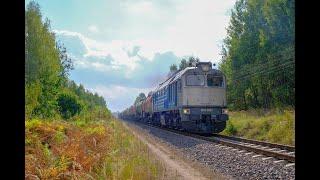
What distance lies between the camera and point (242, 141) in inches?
700

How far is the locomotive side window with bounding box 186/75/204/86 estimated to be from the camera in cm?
2170

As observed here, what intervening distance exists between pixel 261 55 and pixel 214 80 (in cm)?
1612

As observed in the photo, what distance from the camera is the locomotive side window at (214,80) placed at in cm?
2209

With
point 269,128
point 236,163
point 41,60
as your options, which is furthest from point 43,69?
point 236,163

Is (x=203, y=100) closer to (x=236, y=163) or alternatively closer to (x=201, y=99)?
(x=201, y=99)

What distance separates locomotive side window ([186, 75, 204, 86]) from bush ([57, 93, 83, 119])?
79.2 ft

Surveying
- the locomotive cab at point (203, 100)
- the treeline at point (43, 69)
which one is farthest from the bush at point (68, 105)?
the locomotive cab at point (203, 100)

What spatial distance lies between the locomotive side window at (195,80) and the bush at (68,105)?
24145 millimetres

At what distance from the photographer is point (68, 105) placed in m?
46.1
